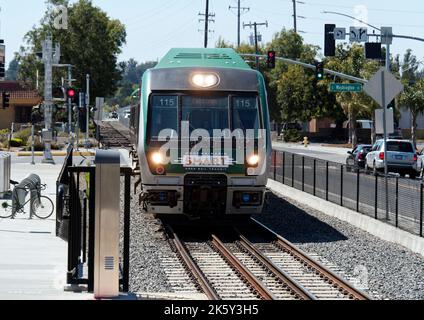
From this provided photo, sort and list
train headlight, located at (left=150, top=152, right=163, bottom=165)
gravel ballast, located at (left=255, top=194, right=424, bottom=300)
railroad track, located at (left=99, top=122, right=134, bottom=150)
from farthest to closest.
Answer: railroad track, located at (left=99, top=122, right=134, bottom=150)
train headlight, located at (left=150, top=152, right=163, bottom=165)
gravel ballast, located at (left=255, top=194, right=424, bottom=300)

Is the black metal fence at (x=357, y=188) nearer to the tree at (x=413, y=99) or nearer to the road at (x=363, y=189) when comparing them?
the road at (x=363, y=189)

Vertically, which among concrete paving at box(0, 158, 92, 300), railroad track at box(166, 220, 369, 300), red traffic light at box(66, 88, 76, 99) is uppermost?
red traffic light at box(66, 88, 76, 99)

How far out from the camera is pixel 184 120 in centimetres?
2086

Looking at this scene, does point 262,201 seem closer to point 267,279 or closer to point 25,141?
point 267,279

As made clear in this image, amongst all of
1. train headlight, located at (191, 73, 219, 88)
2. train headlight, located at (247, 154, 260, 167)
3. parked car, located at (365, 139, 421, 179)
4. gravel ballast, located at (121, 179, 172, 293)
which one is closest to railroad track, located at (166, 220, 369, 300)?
gravel ballast, located at (121, 179, 172, 293)

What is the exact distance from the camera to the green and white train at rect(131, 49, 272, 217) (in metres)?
20.5

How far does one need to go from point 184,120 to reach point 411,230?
5308 millimetres

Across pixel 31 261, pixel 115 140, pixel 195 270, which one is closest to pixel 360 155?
pixel 115 140

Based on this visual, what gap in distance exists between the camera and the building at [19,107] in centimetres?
10231

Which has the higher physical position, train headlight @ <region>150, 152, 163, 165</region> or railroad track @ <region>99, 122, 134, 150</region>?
railroad track @ <region>99, 122, 134, 150</region>

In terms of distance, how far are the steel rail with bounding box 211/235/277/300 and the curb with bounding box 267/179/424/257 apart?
3671mm

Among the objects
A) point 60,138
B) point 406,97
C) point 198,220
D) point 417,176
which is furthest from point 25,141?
point 198,220

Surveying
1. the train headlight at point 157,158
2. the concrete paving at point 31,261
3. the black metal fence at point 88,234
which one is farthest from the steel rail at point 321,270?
the concrete paving at point 31,261

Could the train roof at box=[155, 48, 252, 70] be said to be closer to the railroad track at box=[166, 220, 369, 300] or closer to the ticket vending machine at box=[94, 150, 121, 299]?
the railroad track at box=[166, 220, 369, 300]
